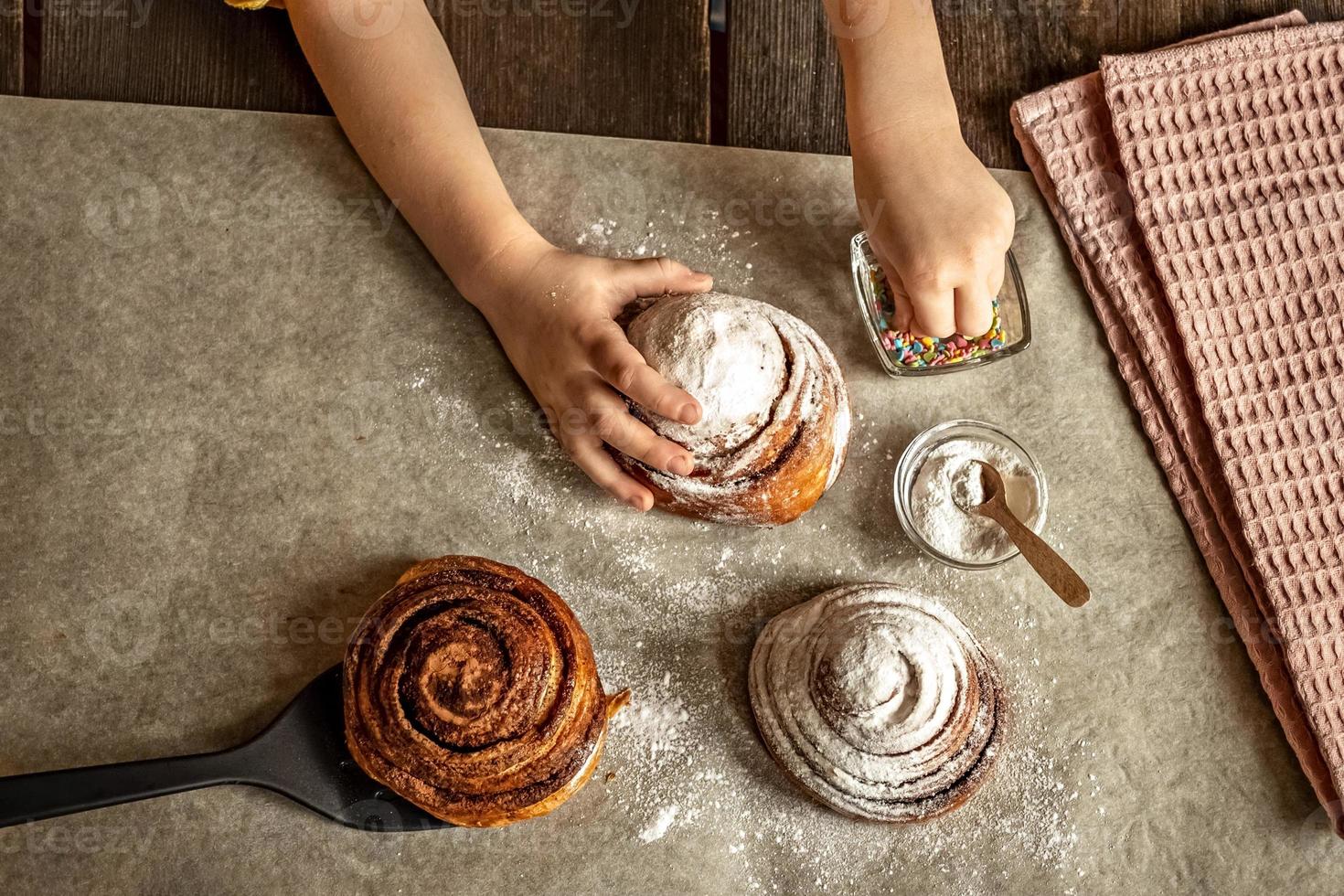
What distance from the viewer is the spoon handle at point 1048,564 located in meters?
1.08

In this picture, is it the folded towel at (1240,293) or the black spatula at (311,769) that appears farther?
the folded towel at (1240,293)

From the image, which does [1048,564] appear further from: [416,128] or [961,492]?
[416,128]

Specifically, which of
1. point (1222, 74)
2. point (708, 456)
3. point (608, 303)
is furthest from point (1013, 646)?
point (1222, 74)

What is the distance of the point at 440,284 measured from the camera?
1215 mm

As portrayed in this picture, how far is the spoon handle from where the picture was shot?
1.08 m

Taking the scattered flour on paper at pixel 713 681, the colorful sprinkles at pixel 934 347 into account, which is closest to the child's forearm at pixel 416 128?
the scattered flour on paper at pixel 713 681

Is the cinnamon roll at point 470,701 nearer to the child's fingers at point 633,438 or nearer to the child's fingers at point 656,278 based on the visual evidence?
the child's fingers at point 633,438

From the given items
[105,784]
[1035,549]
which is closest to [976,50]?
[1035,549]

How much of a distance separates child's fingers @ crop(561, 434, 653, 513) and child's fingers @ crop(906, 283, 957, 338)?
1.25 feet

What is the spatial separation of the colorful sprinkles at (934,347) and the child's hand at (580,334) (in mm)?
233

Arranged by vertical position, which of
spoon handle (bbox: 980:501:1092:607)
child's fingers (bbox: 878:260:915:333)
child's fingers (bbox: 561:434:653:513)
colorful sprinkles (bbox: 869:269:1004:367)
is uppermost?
child's fingers (bbox: 878:260:915:333)

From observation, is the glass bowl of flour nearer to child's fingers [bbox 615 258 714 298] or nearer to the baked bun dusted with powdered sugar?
the baked bun dusted with powdered sugar

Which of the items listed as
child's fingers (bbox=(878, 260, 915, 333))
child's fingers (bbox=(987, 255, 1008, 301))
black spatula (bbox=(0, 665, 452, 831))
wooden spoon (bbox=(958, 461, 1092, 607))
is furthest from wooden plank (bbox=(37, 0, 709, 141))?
black spatula (bbox=(0, 665, 452, 831))

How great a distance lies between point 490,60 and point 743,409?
2.02 ft
